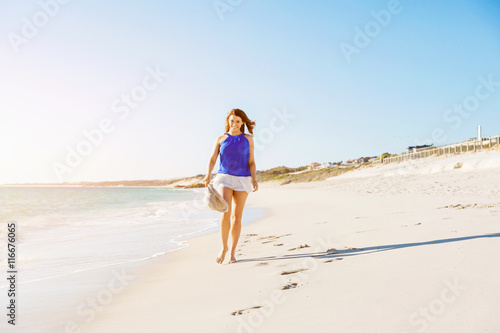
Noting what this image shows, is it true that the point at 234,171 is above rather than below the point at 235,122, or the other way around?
below

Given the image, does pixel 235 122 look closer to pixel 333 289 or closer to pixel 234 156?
pixel 234 156

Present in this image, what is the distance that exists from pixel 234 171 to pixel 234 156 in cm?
17

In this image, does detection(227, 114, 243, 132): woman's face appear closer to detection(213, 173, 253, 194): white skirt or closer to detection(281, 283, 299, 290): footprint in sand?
detection(213, 173, 253, 194): white skirt

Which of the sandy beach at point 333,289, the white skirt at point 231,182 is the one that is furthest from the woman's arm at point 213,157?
the sandy beach at point 333,289

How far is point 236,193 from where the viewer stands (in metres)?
3.87

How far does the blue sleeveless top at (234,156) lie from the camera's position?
3.80 meters

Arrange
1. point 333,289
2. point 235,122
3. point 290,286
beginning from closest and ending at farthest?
point 333,289, point 290,286, point 235,122

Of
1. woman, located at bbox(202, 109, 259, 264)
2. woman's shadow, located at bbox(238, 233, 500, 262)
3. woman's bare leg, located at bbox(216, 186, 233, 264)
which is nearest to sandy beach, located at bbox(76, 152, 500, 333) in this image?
woman's shadow, located at bbox(238, 233, 500, 262)

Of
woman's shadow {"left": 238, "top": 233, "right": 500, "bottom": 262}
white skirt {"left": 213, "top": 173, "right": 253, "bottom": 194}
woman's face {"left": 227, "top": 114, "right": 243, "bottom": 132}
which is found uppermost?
woman's face {"left": 227, "top": 114, "right": 243, "bottom": 132}

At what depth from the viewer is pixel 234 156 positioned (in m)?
3.81

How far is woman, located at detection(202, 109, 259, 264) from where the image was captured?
3801 mm

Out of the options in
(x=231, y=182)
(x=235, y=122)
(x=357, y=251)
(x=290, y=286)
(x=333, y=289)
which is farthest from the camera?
(x=235, y=122)

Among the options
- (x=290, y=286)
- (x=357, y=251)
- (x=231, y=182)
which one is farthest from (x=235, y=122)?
(x=290, y=286)

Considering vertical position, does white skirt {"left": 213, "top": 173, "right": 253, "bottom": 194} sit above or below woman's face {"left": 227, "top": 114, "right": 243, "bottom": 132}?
below
